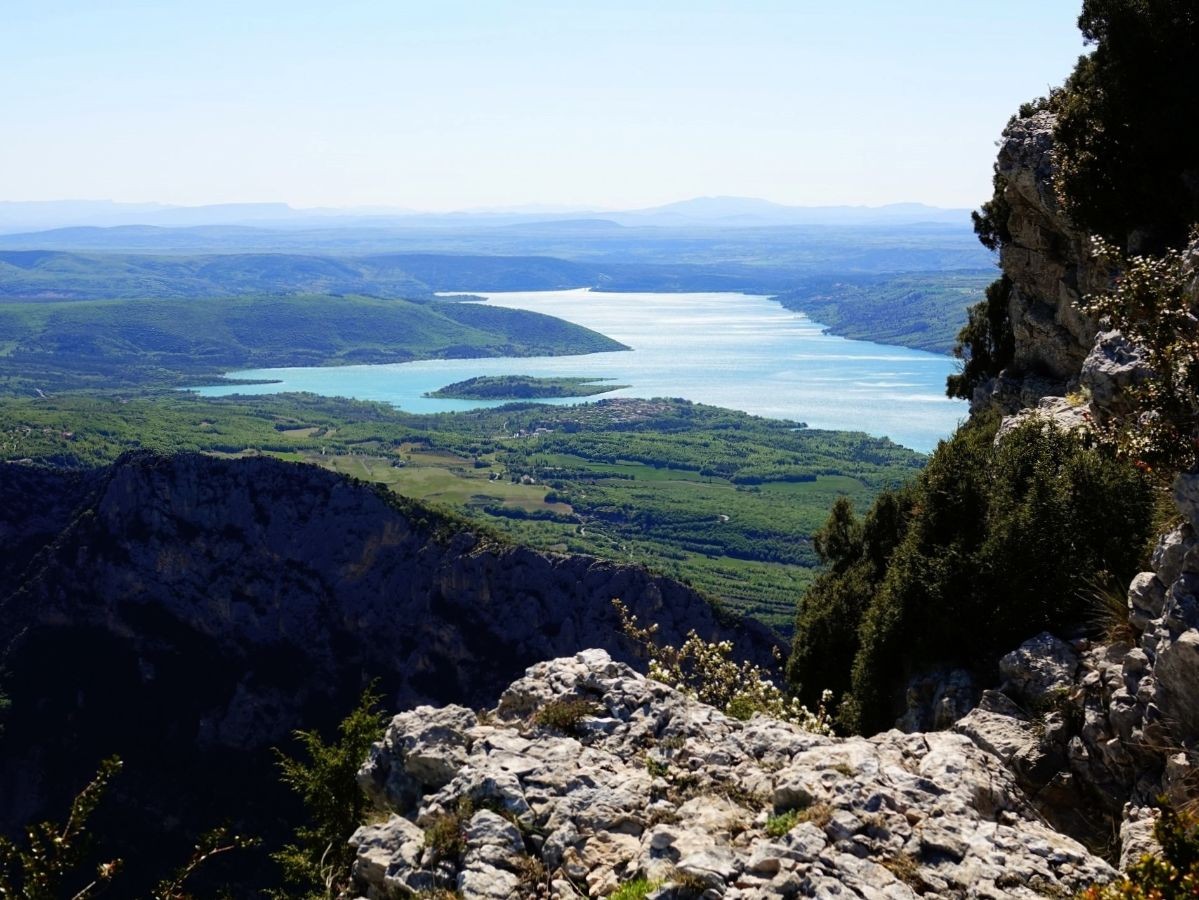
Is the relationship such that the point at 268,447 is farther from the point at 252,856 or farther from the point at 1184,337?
the point at 1184,337

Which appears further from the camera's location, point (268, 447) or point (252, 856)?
point (268, 447)

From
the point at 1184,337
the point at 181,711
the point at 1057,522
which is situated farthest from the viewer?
the point at 181,711

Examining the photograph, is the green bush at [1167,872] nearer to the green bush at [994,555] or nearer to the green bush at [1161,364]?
the green bush at [1161,364]

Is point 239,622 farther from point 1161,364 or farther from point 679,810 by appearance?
point 1161,364

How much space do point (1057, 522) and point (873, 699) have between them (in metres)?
3.90

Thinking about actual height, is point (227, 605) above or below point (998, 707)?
below

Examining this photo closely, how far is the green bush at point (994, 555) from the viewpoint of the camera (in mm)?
13758

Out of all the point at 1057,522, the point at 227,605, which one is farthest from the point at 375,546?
the point at 1057,522

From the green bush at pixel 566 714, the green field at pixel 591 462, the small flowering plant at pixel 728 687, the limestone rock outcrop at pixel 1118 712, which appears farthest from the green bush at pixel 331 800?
the green field at pixel 591 462

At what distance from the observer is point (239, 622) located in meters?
52.3

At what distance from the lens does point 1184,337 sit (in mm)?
11367

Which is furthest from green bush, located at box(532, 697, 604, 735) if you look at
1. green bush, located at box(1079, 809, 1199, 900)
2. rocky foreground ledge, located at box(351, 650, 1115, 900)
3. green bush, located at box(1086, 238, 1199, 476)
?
green bush, located at box(1086, 238, 1199, 476)

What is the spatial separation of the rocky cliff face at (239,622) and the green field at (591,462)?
36.7 metres

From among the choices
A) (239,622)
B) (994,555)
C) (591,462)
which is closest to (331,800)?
(994,555)
